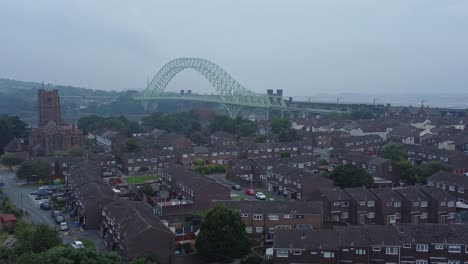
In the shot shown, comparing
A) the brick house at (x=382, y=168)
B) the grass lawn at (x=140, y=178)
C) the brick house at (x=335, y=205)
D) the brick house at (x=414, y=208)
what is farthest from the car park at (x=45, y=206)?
the brick house at (x=382, y=168)

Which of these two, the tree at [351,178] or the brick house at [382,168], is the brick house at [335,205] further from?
the brick house at [382,168]

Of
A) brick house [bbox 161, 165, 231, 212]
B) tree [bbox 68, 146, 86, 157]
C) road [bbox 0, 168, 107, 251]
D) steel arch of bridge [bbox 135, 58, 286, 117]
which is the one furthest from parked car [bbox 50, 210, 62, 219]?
steel arch of bridge [bbox 135, 58, 286, 117]

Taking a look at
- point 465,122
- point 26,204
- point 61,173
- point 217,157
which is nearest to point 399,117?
point 465,122

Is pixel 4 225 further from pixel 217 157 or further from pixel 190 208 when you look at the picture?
pixel 217 157

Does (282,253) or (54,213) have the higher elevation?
(282,253)

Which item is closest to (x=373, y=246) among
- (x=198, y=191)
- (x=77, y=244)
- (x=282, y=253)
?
(x=282, y=253)

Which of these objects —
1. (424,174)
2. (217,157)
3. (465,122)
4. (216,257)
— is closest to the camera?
(216,257)

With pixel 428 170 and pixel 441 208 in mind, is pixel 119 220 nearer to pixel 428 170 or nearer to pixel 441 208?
pixel 441 208

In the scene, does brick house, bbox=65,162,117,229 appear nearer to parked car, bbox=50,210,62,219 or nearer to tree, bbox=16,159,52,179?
parked car, bbox=50,210,62,219
